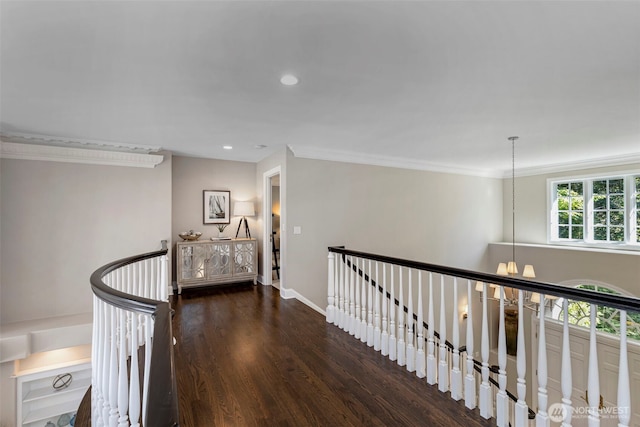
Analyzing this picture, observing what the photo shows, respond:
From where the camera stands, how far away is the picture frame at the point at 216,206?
5414 mm

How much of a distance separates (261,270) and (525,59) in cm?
502

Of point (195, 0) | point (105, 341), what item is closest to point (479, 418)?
point (105, 341)

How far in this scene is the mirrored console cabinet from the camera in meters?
4.81

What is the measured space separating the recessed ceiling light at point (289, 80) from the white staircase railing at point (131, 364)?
1848 mm

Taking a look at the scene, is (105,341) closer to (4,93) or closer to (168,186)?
(4,93)

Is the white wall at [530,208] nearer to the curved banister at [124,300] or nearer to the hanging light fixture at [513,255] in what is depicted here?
the hanging light fixture at [513,255]

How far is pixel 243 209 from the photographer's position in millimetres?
5422

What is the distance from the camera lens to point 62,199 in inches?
159

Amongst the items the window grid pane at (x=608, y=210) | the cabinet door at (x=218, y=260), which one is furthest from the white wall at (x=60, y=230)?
the window grid pane at (x=608, y=210)

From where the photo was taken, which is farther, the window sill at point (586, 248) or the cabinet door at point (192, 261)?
the window sill at point (586, 248)

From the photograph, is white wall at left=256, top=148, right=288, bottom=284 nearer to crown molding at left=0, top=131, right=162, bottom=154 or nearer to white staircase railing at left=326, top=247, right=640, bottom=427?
white staircase railing at left=326, top=247, right=640, bottom=427

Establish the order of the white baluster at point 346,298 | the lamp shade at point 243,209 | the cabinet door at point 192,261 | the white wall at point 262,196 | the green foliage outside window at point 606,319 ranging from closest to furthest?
the white baluster at point 346,298
the white wall at point 262,196
the green foliage outside window at point 606,319
the cabinet door at point 192,261
the lamp shade at point 243,209

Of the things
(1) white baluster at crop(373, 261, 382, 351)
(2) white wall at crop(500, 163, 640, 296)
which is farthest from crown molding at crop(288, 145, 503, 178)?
(1) white baluster at crop(373, 261, 382, 351)

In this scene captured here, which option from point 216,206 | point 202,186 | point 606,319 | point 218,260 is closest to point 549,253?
point 606,319
